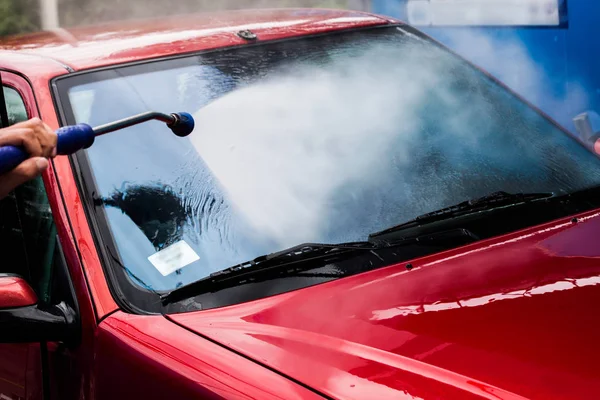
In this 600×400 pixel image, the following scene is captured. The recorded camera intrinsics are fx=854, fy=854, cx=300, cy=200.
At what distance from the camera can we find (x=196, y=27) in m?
2.67

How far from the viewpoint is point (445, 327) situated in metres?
1.69

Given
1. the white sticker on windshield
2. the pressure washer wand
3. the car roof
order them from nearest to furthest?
the pressure washer wand → the white sticker on windshield → the car roof

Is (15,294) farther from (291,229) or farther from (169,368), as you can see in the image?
(291,229)

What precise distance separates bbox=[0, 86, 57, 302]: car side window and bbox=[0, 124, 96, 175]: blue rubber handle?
0.41 meters

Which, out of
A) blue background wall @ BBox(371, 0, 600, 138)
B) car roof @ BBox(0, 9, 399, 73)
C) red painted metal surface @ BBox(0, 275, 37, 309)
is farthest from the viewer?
blue background wall @ BBox(371, 0, 600, 138)

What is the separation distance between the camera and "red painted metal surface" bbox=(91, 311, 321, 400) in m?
1.51

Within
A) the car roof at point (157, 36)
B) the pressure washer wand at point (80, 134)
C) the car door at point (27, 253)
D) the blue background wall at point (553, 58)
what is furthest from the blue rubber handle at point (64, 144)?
the blue background wall at point (553, 58)

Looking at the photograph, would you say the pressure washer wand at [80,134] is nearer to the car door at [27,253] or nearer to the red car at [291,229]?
the red car at [291,229]

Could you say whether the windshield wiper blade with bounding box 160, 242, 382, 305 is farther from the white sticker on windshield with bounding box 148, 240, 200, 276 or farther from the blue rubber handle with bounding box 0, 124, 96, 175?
the blue rubber handle with bounding box 0, 124, 96, 175

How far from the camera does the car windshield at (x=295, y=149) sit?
1990 mm

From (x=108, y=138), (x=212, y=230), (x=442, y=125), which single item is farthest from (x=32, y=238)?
(x=442, y=125)

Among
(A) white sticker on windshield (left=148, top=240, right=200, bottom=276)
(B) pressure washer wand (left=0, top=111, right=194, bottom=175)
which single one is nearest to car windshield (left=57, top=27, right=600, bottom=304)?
(A) white sticker on windshield (left=148, top=240, right=200, bottom=276)

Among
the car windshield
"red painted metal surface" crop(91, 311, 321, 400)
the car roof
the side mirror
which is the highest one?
the car roof

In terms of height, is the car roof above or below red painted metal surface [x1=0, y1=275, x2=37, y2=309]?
above
